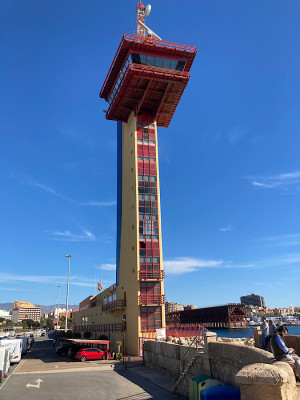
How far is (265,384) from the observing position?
8.00 meters

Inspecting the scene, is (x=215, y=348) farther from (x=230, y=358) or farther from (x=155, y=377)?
(x=155, y=377)

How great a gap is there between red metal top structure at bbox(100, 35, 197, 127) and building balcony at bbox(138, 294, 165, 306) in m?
29.7

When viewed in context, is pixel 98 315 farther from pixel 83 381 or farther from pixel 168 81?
pixel 168 81

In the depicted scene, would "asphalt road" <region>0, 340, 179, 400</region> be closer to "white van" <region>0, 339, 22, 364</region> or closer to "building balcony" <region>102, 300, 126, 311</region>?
"white van" <region>0, 339, 22, 364</region>

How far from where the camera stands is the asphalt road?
20438mm

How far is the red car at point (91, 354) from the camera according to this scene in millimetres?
38562

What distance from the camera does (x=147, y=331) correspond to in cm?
→ 4197

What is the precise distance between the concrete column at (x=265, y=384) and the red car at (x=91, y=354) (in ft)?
114

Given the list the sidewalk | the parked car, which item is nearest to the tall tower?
the parked car

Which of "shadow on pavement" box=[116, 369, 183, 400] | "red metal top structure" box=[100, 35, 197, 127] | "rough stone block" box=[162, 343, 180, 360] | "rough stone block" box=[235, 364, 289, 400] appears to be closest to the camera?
"rough stone block" box=[235, 364, 289, 400]

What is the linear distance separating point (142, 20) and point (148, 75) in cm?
1980

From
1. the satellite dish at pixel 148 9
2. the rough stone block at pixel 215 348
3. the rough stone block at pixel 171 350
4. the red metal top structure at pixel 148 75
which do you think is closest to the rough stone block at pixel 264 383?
the rough stone block at pixel 215 348

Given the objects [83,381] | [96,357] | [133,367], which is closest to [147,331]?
[96,357]

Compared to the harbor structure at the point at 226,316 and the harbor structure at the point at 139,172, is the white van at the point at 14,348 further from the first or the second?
the harbor structure at the point at 226,316
